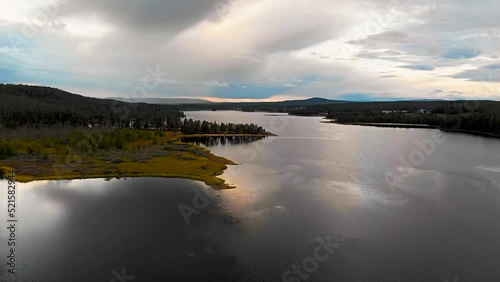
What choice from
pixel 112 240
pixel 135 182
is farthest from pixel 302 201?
pixel 135 182

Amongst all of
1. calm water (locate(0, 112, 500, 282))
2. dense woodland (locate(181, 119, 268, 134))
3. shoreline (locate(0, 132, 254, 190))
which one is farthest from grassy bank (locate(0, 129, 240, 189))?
dense woodland (locate(181, 119, 268, 134))

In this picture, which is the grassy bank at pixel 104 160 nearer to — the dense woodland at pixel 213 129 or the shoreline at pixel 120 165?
the shoreline at pixel 120 165

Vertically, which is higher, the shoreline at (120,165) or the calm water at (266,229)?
the shoreline at (120,165)

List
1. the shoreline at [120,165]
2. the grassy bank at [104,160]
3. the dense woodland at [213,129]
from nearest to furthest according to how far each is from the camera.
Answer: the shoreline at [120,165] < the grassy bank at [104,160] < the dense woodland at [213,129]

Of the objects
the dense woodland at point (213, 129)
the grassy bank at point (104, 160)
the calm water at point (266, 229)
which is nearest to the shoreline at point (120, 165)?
the grassy bank at point (104, 160)

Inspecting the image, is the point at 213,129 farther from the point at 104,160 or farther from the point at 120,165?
the point at 120,165

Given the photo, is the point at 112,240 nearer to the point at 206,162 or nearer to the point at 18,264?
the point at 18,264

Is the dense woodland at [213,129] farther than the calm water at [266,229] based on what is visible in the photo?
Yes

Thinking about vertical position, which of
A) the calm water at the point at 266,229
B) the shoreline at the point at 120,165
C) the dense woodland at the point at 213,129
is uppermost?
the dense woodland at the point at 213,129

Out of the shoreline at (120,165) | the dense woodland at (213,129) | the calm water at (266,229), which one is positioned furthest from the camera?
the dense woodland at (213,129)
